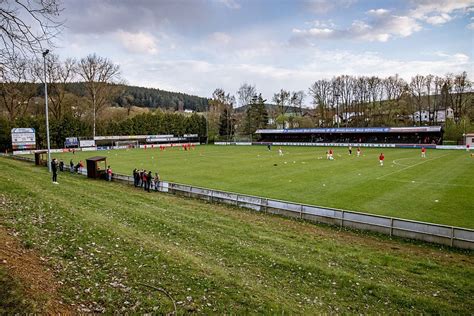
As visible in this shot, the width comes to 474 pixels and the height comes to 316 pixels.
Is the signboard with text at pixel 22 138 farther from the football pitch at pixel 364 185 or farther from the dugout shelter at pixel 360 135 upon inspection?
the dugout shelter at pixel 360 135

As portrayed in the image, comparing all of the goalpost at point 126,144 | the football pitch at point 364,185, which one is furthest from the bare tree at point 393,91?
the goalpost at point 126,144

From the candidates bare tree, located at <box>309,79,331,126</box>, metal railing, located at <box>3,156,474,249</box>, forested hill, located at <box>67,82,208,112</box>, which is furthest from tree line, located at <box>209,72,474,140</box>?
metal railing, located at <box>3,156,474,249</box>

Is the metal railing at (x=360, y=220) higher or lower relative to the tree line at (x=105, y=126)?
lower

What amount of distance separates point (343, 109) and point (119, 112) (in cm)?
6990

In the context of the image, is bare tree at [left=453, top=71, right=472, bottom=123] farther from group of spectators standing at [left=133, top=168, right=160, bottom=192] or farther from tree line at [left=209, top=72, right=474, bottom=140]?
group of spectators standing at [left=133, top=168, right=160, bottom=192]

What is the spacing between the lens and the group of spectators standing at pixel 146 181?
24047mm

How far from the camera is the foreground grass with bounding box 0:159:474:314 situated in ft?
23.2

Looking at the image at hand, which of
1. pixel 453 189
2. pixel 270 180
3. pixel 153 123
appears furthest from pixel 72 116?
pixel 453 189

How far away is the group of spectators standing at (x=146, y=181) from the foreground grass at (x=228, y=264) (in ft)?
28.4

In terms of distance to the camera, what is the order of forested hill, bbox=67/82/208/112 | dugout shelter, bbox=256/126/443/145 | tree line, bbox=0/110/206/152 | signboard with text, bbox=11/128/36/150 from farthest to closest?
forested hill, bbox=67/82/208/112
tree line, bbox=0/110/206/152
dugout shelter, bbox=256/126/443/145
signboard with text, bbox=11/128/36/150

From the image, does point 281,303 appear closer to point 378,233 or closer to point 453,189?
point 378,233

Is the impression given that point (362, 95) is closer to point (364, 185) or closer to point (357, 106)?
point (357, 106)

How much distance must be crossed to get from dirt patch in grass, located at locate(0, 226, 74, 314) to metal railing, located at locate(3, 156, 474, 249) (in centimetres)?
1234

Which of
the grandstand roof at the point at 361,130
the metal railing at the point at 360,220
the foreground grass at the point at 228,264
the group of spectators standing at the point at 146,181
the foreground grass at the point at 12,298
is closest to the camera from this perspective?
the foreground grass at the point at 12,298
